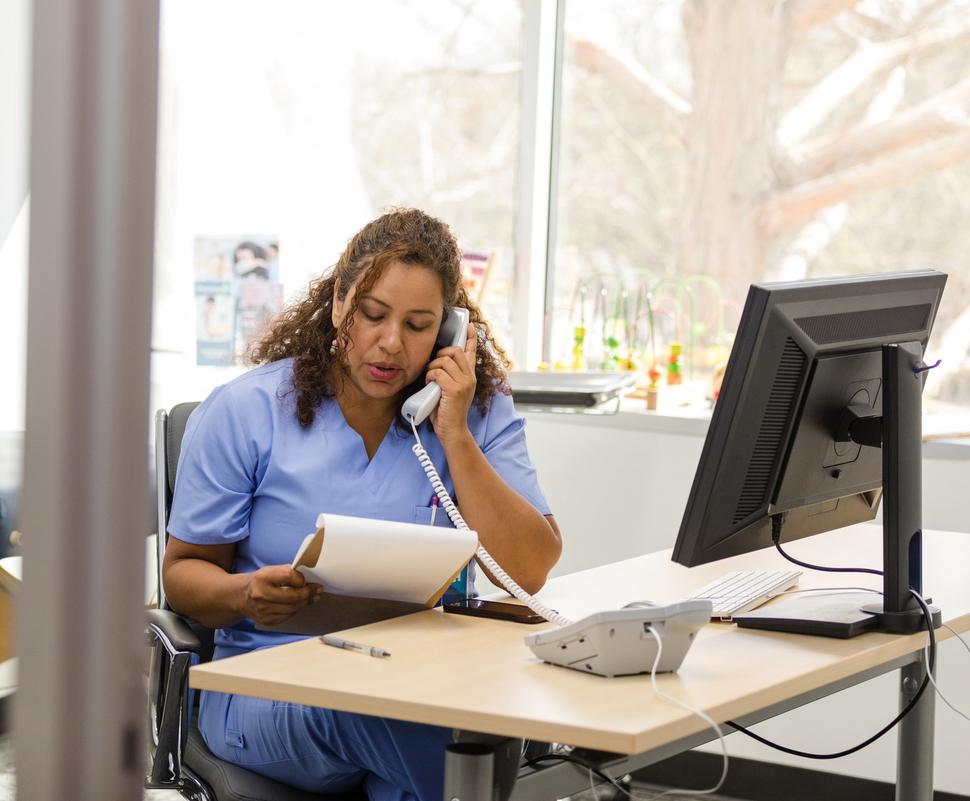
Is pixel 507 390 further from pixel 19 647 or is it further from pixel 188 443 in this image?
pixel 19 647

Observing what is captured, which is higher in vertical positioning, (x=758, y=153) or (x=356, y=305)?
(x=758, y=153)

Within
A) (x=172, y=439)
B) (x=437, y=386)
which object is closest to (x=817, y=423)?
(x=437, y=386)

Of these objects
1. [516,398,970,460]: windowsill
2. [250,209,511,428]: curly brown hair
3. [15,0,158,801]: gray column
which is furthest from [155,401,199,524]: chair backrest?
[15,0,158,801]: gray column

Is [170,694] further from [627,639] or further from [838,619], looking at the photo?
[838,619]

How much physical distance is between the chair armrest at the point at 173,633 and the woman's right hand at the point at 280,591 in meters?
0.15

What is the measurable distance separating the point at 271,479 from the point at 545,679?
0.61 m

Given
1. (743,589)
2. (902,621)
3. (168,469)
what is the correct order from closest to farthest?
(902,621) < (743,589) < (168,469)

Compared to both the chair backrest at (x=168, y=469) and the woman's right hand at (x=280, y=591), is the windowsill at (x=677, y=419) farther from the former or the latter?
the woman's right hand at (x=280, y=591)

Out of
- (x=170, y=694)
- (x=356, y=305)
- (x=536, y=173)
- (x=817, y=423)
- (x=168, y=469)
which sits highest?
(x=536, y=173)

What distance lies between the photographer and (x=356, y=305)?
1682 mm

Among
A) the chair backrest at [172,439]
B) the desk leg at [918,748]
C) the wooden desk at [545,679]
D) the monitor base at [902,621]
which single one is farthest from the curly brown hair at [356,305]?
the desk leg at [918,748]

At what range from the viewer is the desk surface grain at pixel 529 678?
3.37ft

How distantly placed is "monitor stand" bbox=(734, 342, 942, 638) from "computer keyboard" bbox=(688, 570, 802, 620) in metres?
0.06

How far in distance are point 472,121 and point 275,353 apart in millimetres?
2448
